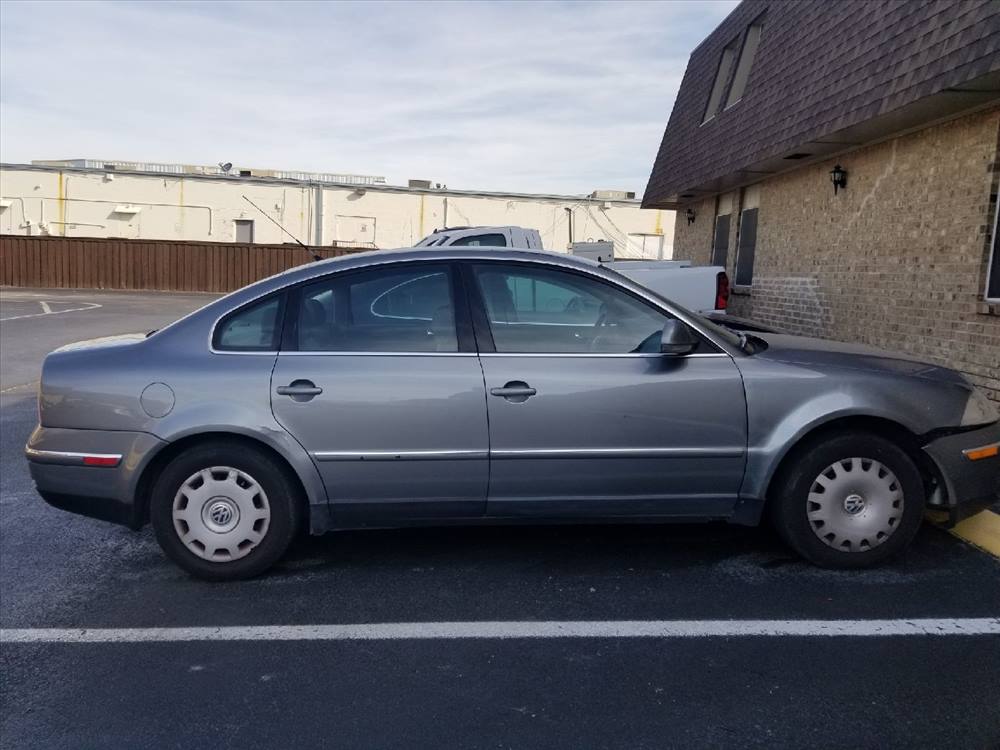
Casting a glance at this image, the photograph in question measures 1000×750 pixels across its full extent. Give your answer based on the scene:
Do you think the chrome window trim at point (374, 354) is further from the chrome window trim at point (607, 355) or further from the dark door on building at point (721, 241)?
the dark door on building at point (721, 241)

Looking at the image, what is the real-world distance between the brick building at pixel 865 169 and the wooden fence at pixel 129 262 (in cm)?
2165

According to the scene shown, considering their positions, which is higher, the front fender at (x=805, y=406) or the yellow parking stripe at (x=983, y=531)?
the front fender at (x=805, y=406)

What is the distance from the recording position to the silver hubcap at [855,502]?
4133mm

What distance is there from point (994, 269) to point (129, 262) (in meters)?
30.6

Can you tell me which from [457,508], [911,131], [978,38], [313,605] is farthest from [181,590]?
[911,131]

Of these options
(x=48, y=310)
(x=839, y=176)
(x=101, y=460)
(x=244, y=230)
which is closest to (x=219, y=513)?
(x=101, y=460)

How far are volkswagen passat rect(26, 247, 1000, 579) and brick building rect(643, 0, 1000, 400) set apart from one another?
3.63 meters

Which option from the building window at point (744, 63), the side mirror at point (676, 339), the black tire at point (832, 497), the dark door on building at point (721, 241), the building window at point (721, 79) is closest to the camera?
the side mirror at point (676, 339)

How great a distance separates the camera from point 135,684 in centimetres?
322

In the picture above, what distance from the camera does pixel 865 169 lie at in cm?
945

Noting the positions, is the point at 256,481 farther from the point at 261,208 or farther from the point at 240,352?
the point at 261,208

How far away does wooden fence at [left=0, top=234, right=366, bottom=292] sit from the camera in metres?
31.8

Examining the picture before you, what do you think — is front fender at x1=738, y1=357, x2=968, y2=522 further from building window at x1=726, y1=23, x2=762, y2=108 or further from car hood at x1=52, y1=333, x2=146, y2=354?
building window at x1=726, y1=23, x2=762, y2=108

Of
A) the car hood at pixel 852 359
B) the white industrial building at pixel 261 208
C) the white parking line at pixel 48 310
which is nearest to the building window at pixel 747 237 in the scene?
the car hood at pixel 852 359
